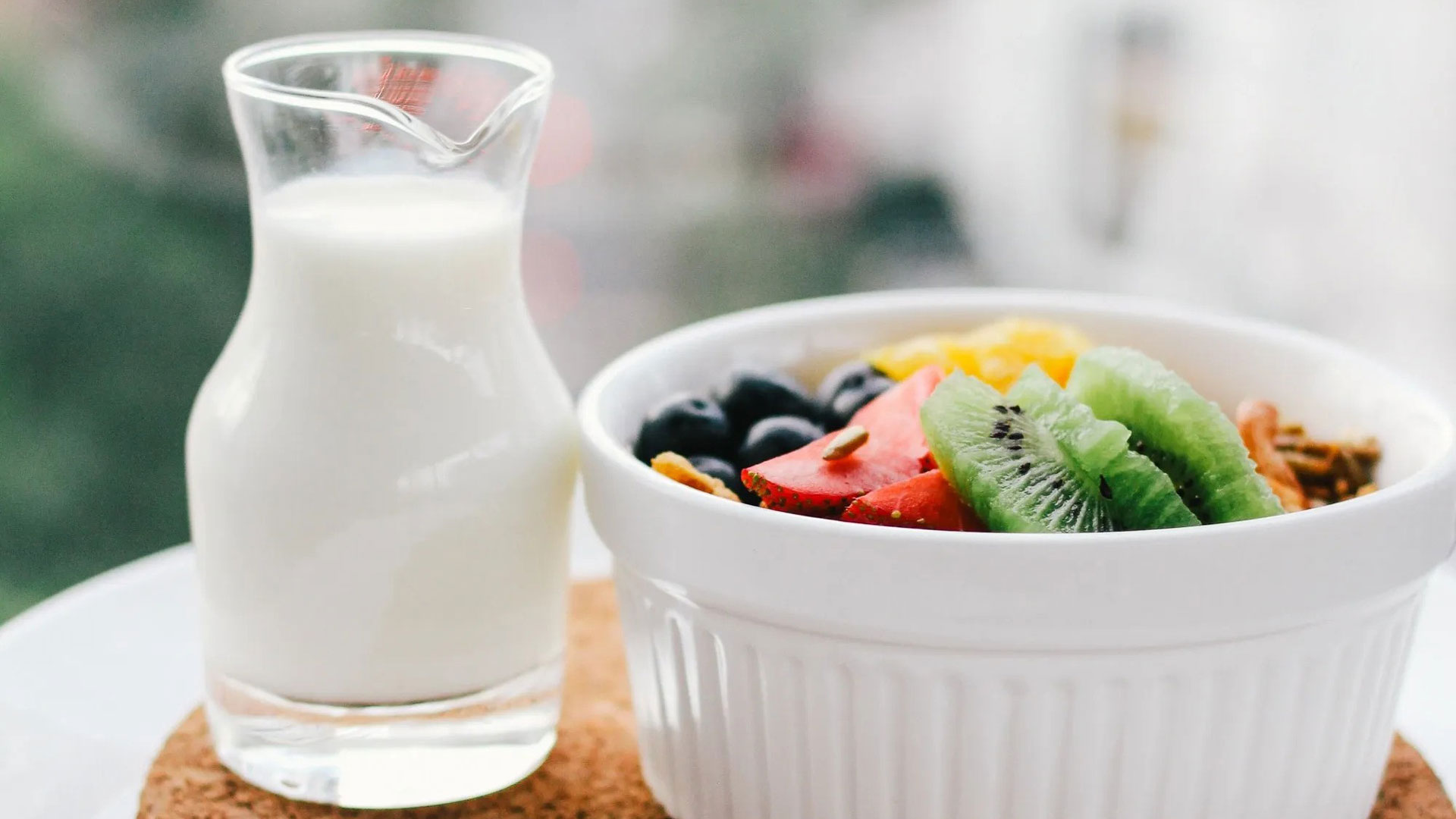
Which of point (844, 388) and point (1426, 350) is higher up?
point (844, 388)

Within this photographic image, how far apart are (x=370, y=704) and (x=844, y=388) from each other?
41 centimetres

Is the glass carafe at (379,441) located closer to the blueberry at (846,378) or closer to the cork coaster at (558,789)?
the cork coaster at (558,789)

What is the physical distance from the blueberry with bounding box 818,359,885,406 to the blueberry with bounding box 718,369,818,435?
0.06 ft

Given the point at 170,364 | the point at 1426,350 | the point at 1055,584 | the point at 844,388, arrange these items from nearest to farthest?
the point at 1055,584 < the point at 844,388 < the point at 1426,350 < the point at 170,364

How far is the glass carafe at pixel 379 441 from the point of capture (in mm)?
888

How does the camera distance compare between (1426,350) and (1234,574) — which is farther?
(1426,350)

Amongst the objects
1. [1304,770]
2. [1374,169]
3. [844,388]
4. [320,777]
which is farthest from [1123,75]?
[320,777]

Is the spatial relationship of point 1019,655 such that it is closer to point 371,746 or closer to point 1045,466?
point 1045,466

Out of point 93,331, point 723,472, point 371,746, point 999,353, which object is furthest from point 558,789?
point 93,331

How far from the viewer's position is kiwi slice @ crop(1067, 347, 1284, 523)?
0.83 meters

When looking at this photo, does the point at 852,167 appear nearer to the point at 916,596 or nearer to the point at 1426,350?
the point at 1426,350

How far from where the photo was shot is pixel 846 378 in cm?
106

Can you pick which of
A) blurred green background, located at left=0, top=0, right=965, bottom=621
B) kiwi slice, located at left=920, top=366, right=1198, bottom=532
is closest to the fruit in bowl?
kiwi slice, located at left=920, top=366, right=1198, bottom=532

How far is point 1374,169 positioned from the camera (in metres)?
2.10
